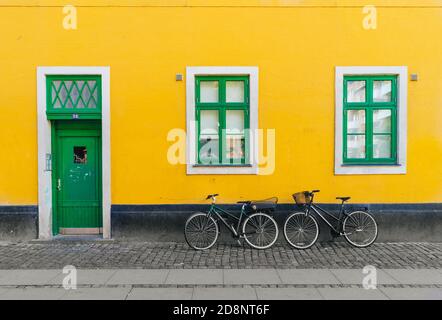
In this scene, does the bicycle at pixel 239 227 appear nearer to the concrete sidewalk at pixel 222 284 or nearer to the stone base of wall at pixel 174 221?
the stone base of wall at pixel 174 221

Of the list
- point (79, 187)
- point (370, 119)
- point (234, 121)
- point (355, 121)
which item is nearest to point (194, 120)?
point (234, 121)

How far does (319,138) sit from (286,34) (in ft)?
7.28

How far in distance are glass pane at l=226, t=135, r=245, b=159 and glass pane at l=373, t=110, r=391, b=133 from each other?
109 inches

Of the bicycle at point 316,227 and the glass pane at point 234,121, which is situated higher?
the glass pane at point 234,121

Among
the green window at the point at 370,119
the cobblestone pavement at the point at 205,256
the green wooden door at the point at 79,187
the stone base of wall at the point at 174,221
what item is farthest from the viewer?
the green wooden door at the point at 79,187

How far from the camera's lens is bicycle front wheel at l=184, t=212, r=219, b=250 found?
766cm

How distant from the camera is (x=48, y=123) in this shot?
27.5ft

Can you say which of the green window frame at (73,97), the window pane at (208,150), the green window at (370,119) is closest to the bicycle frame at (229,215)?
the window pane at (208,150)

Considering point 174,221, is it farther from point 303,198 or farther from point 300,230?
point 303,198

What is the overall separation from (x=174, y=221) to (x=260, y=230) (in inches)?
69.6

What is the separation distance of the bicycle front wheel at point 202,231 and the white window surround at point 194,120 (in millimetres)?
1052

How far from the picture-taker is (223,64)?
27.0 feet

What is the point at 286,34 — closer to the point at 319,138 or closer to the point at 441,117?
the point at 319,138

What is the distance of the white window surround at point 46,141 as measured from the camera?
26.9ft
